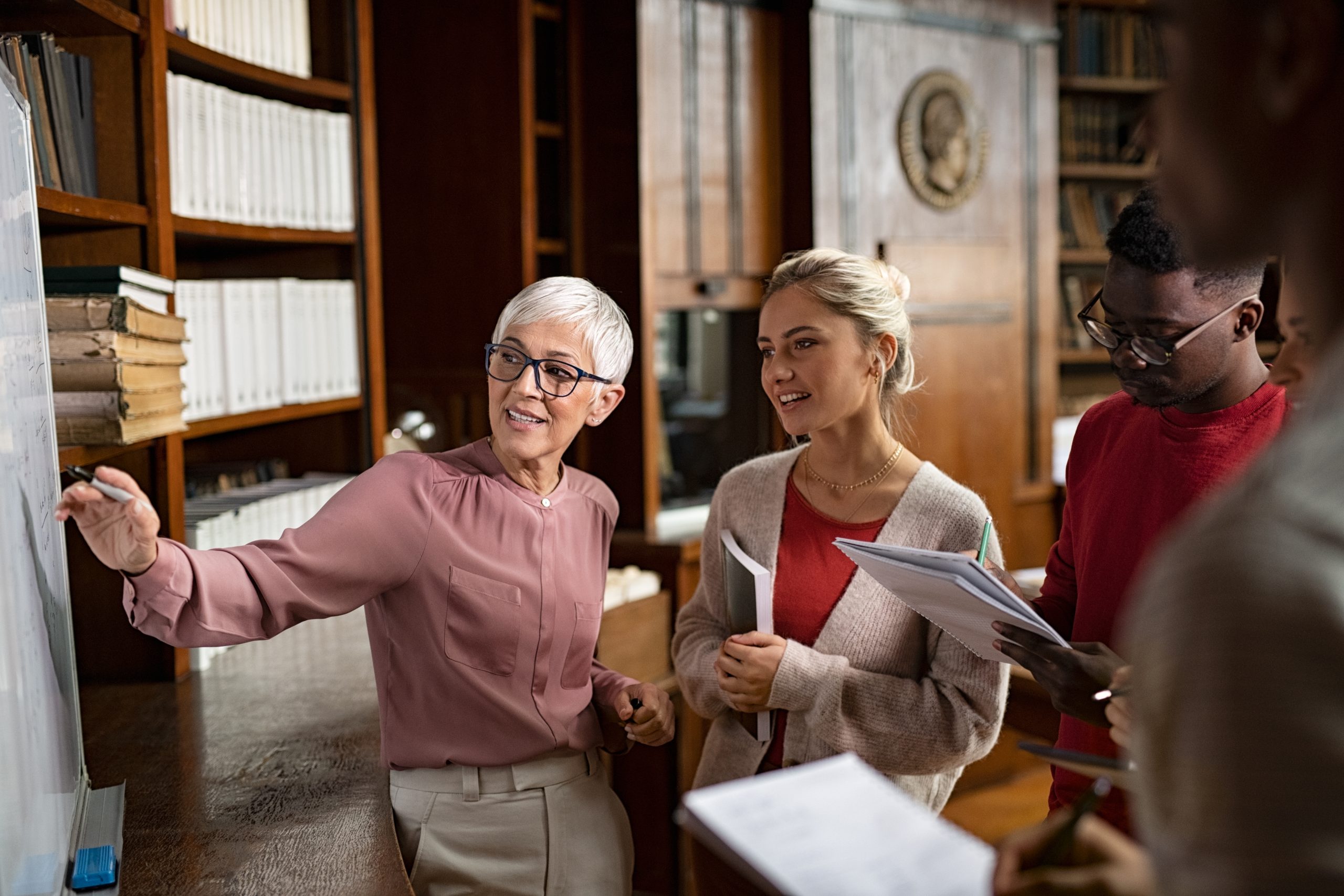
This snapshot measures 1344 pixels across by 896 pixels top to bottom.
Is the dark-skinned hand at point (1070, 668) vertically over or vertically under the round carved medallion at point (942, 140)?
under

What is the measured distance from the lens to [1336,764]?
1.86 ft

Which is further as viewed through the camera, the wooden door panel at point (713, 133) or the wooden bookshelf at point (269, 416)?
the wooden door panel at point (713, 133)

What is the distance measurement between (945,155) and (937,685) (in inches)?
123

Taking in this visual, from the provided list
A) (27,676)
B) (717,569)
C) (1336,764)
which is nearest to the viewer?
(1336,764)

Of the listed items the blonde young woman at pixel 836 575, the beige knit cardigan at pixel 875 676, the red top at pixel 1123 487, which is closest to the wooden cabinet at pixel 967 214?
the blonde young woman at pixel 836 575

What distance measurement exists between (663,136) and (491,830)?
2.75m

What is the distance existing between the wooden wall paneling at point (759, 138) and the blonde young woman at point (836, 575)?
6.90 ft

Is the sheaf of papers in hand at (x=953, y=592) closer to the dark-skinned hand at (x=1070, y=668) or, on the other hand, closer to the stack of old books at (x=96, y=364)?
the dark-skinned hand at (x=1070, y=668)

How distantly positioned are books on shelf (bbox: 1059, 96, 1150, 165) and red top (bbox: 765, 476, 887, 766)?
3733 millimetres

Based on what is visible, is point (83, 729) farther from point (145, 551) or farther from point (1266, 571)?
point (1266, 571)

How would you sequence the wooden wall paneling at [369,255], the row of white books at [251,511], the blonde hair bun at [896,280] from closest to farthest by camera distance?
the blonde hair bun at [896,280] → the row of white books at [251,511] → the wooden wall paneling at [369,255]

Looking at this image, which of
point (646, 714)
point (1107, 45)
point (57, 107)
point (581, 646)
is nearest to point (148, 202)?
point (57, 107)

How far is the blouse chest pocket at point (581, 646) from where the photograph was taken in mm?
1707

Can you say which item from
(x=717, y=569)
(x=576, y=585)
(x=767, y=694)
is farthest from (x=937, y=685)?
(x=576, y=585)
